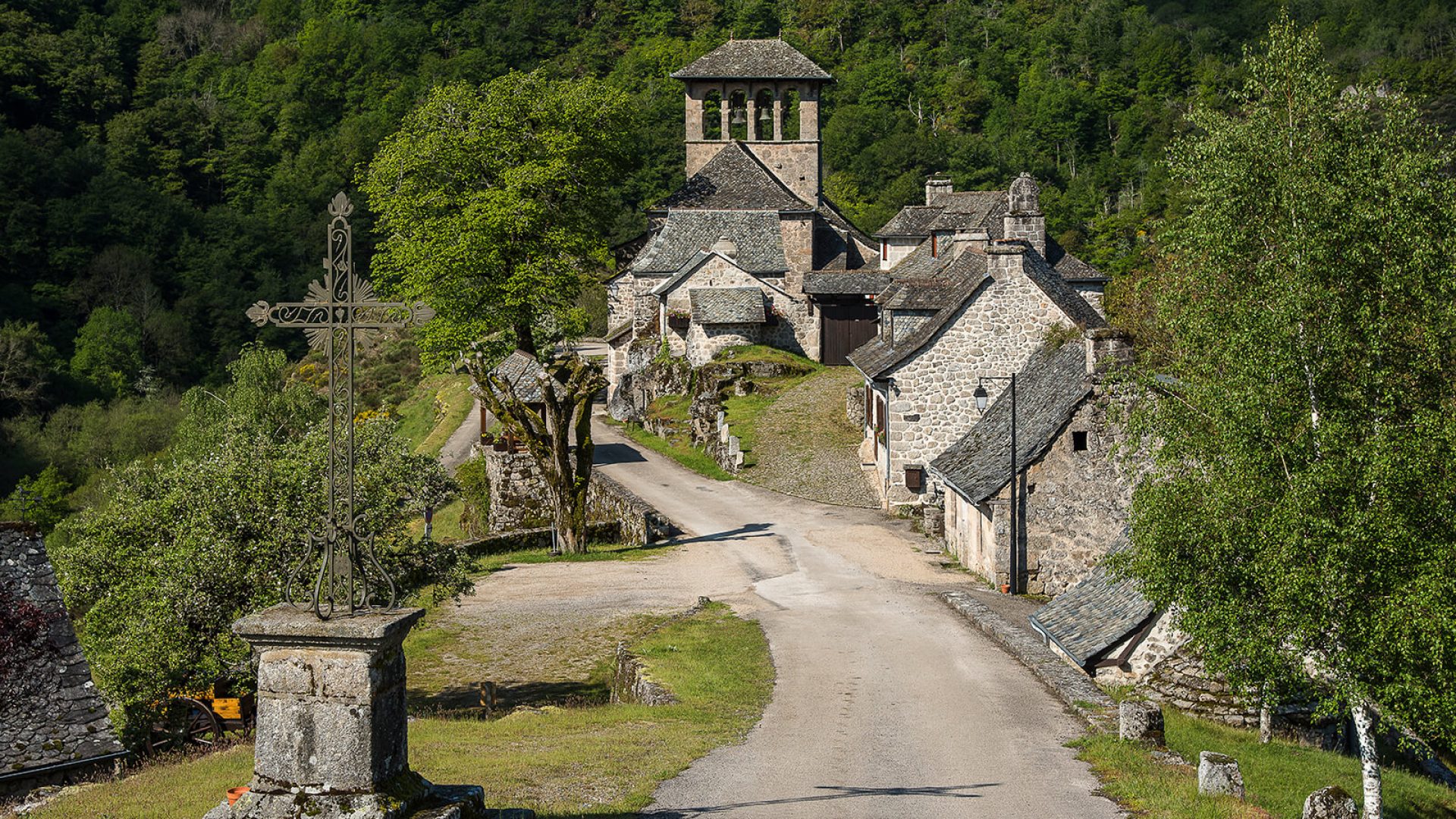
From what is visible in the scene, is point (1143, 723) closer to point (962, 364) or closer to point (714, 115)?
point (962, 364)

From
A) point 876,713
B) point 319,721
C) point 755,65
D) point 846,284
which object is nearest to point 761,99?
point 755,65

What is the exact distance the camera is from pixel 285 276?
312 ft

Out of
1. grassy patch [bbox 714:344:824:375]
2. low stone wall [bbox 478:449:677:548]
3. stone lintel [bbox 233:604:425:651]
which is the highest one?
grassy patch [bbox 714:344:824:375]

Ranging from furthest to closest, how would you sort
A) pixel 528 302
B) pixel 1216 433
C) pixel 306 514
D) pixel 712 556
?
1. pixel 528 302
2. pixel 712 556
3. pixel 306 514
4. pixel 1216 433

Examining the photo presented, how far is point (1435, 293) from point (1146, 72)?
9798 cm

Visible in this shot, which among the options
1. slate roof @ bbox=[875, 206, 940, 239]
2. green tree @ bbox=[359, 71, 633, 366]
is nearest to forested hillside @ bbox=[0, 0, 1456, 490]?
green tree @ bbox=[359, 71, 633, 366]

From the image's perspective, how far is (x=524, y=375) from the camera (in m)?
37.9

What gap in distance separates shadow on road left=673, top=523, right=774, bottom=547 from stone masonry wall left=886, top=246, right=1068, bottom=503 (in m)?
3.98

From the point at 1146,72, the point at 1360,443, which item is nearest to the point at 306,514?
the point at 1360,443

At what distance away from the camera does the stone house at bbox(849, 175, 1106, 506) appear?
32125mm

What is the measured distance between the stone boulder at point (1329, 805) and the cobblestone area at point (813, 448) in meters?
23.2

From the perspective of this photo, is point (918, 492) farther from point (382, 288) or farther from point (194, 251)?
point (194, 251)

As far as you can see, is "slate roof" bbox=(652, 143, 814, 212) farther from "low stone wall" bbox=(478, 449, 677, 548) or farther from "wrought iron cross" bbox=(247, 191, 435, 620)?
"wrought iron cross" bbox=(247, 191, 435, 620)

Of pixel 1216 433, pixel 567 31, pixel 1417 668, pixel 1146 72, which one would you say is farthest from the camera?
pixel 567 31
